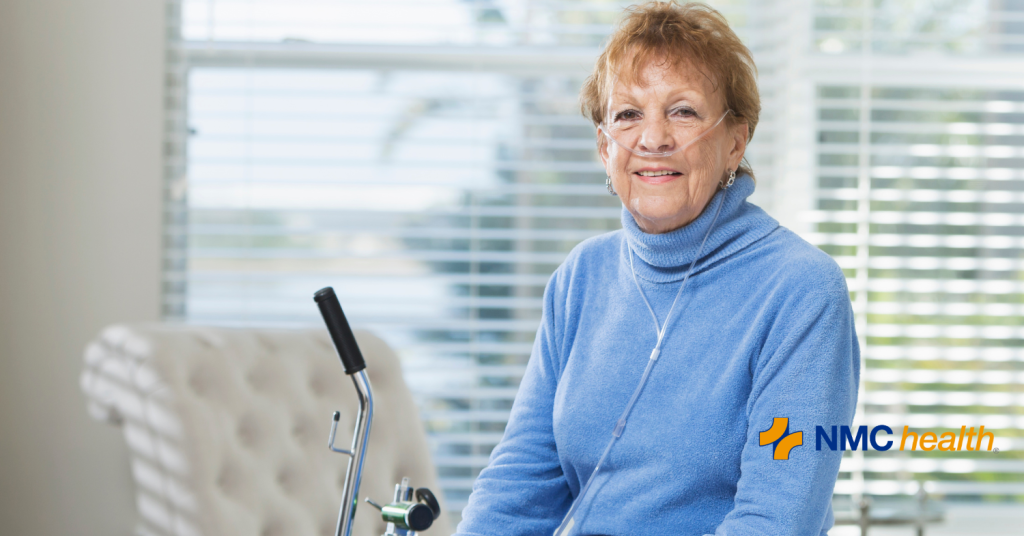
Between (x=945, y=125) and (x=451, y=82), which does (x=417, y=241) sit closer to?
(x=451, y=82)

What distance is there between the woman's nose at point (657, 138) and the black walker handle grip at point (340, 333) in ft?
1.87

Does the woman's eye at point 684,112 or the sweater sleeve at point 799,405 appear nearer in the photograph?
the sweater sleeve at point 799,405

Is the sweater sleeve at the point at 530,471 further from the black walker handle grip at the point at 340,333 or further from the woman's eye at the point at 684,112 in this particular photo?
the black walker handle grip at the point at 340,333

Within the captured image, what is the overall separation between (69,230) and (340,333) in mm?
1528

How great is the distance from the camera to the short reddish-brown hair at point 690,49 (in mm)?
1092

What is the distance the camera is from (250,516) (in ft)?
5.22

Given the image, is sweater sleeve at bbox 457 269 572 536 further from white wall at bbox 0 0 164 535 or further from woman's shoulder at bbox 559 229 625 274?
white wall at bbox 0 0 164 535

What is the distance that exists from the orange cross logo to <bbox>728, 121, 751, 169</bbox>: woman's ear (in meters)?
0.39

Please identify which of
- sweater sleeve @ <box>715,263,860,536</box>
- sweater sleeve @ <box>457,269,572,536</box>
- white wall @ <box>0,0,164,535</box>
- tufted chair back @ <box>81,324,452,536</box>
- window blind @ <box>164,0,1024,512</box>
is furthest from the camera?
window blind @ <box>164,0,1024,512</box>

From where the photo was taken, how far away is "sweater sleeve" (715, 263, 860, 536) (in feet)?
2.99

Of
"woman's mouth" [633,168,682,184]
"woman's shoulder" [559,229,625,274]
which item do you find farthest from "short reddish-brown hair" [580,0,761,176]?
"woman's shoulder" [559,229,625,274]

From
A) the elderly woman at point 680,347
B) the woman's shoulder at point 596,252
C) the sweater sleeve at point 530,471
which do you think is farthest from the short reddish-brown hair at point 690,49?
the sweater sleeve at point 530,471

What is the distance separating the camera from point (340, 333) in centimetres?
69

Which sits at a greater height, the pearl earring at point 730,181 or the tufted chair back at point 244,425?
the pearl earring at point 730,181
